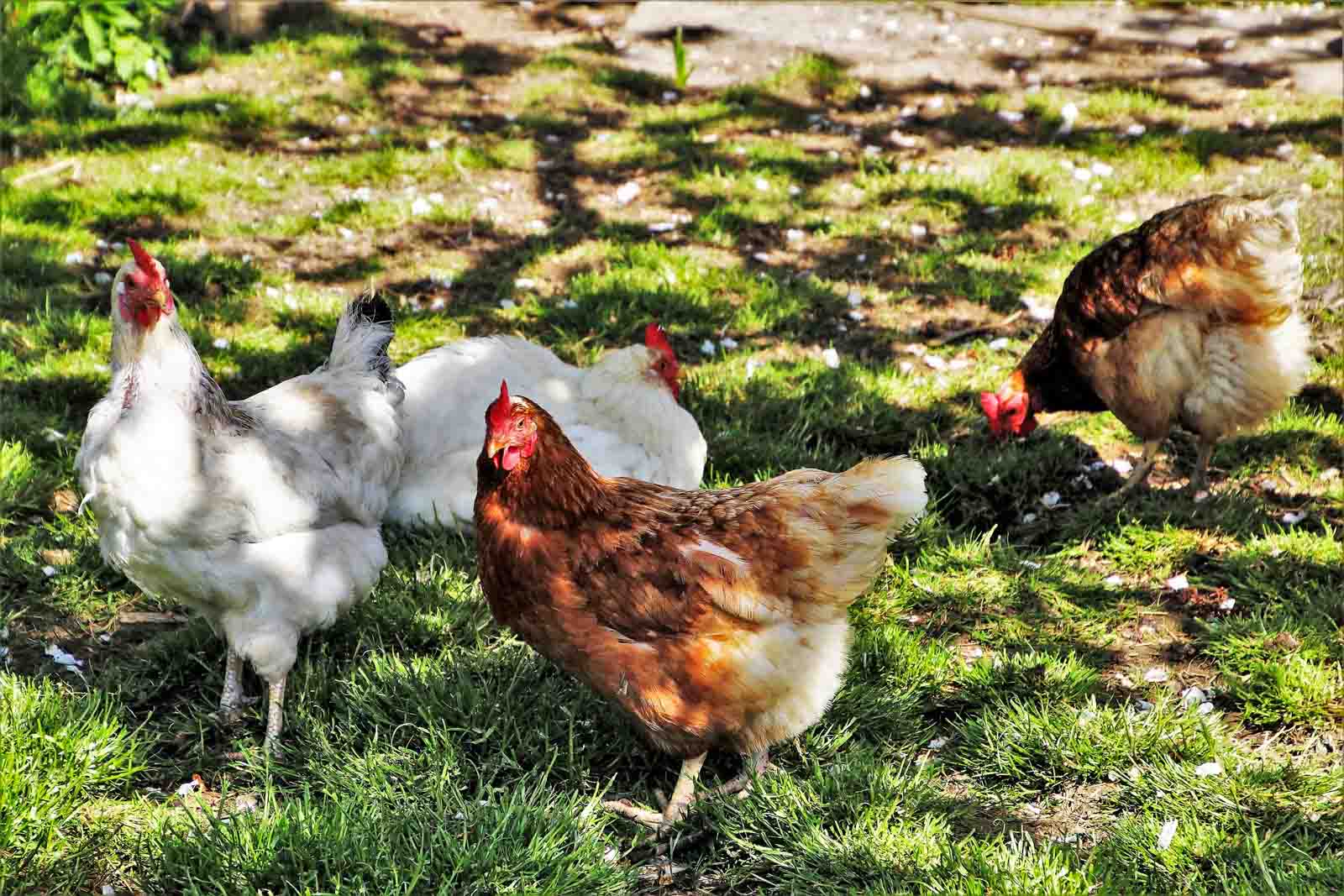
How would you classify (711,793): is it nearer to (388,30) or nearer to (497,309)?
(497,309)

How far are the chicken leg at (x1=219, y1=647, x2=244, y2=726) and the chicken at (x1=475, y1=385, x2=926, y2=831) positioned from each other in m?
1.01

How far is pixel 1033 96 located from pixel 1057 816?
6163 millimetres

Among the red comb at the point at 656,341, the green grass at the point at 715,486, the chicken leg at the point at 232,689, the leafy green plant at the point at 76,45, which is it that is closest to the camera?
the green grass at the point at 715,486

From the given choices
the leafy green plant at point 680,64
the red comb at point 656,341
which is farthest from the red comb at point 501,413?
the leafy green plant at point 680,64

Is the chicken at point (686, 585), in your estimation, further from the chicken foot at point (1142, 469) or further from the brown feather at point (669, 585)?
the chicken foot at point (1142, 469)

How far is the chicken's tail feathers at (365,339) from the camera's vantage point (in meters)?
4.24

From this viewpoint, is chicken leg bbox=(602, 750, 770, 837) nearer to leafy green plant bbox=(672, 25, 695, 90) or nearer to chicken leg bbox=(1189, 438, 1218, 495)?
chicken leg bbox=(1189, 438, 1218, 495)

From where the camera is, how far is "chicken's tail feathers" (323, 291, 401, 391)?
424cm

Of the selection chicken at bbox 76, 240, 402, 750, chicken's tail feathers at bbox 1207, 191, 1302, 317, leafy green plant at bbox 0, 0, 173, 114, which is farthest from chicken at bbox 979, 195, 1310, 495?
leafy green plant at bbox 0, 0, 173, 114

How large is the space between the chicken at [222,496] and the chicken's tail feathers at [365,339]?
0.38 metres

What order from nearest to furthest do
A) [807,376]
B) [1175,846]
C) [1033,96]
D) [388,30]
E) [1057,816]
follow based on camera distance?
[1175,846], [1057,816], [807,376], [1033,96], [388,30]

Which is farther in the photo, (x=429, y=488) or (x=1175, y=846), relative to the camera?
(x=429, y=488)

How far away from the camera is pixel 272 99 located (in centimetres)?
812

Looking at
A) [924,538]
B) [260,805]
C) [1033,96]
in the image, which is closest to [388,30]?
[1033,96]
